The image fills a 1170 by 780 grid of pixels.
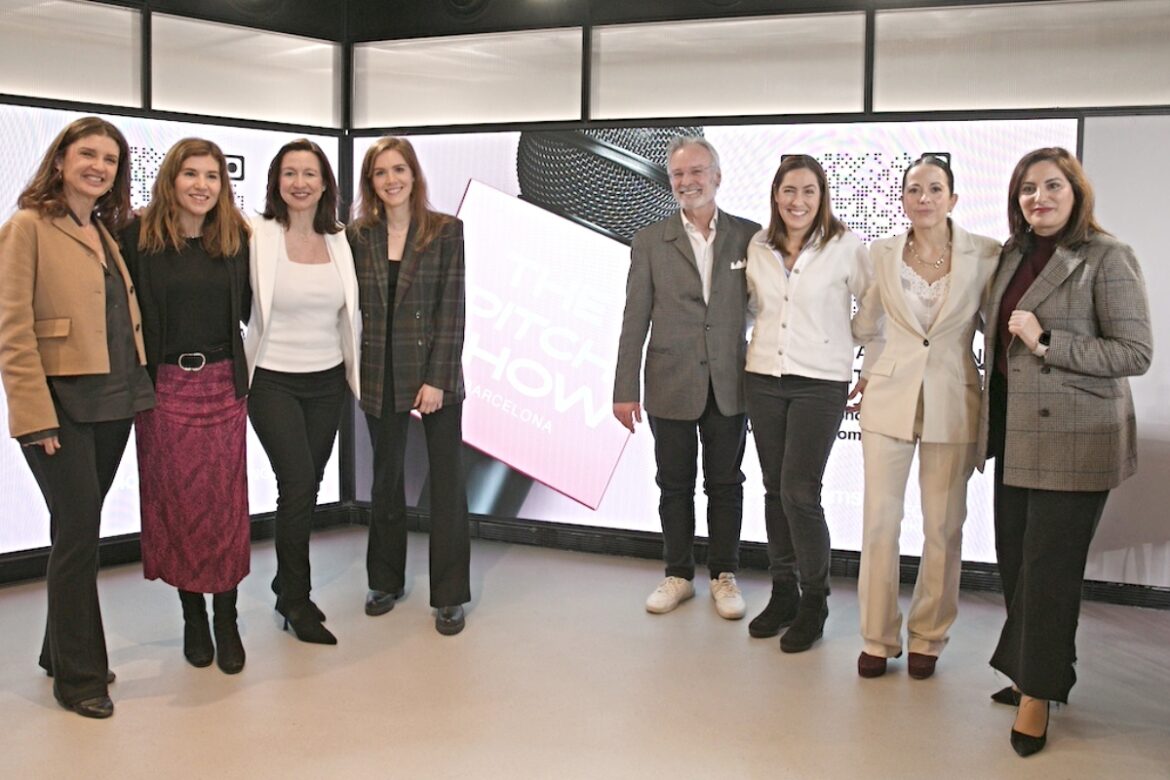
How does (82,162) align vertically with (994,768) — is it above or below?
above

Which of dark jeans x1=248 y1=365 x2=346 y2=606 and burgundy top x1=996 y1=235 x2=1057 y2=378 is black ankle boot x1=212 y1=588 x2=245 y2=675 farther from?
burgundy top x1=996 y1=235 x2=1057 y2=378

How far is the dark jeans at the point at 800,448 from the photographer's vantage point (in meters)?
3.57

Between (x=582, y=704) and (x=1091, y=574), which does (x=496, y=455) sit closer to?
(x=582, y=704)

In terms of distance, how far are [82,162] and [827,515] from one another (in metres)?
3.11

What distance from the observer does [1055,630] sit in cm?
282

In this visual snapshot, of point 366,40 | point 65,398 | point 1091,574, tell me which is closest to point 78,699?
point 65,398

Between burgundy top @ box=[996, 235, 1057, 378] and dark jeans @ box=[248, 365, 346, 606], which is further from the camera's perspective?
dark jeans @ box=[248, 365, 346, 606]

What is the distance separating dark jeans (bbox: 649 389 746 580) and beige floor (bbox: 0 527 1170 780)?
0.21 meters

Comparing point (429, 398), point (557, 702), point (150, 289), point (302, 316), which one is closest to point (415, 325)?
point (429, 398)

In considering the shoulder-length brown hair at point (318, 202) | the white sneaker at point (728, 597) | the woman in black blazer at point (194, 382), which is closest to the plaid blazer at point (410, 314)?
the shoulder-length brown hair at point (318, 202)

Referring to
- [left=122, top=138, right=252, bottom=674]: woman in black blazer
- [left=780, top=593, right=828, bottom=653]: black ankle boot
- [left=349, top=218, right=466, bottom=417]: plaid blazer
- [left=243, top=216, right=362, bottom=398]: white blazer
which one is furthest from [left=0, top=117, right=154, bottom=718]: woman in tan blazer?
[left=780, top=593, right=828, bottom=653]: black ankle boot

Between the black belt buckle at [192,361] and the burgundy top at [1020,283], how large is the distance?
234 cm

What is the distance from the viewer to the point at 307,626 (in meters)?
3.66

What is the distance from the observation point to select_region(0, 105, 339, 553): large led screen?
423 cm
